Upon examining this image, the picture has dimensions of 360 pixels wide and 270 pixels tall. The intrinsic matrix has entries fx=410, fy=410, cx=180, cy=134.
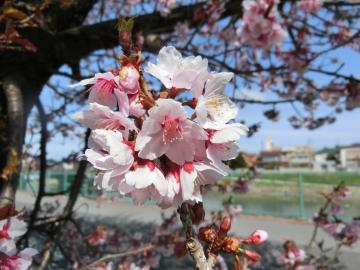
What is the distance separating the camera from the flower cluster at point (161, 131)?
2.38 feet

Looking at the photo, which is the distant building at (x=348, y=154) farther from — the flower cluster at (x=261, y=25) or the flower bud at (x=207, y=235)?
the flower bud at (x=207, y=235)

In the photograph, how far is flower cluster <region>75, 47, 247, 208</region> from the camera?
0.72m

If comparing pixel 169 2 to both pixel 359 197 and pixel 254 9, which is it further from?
pixel 359 197

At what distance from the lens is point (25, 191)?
2067cm

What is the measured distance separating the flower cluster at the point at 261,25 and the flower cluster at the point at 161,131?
94.2 inches

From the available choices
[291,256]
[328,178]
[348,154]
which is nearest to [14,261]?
[291,256]

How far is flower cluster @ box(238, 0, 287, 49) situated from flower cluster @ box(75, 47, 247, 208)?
2393 mm

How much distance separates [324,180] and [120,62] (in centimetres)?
1281

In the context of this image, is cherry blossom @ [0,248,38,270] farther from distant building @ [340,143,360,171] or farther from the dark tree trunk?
distant building @ [340,143,360,171]

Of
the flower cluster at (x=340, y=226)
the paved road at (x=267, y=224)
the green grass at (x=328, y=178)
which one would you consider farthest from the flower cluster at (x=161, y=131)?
Answer: the green grass at (x=328, y=178)

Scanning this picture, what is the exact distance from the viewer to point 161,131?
74 cm

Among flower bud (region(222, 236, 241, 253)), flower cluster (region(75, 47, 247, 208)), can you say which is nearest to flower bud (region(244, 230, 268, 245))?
flower bud (region(222, 236, 241, 253))

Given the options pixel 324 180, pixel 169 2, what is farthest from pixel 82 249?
pixel 324 180

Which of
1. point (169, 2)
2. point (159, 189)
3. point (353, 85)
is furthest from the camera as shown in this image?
point (169, 2)
